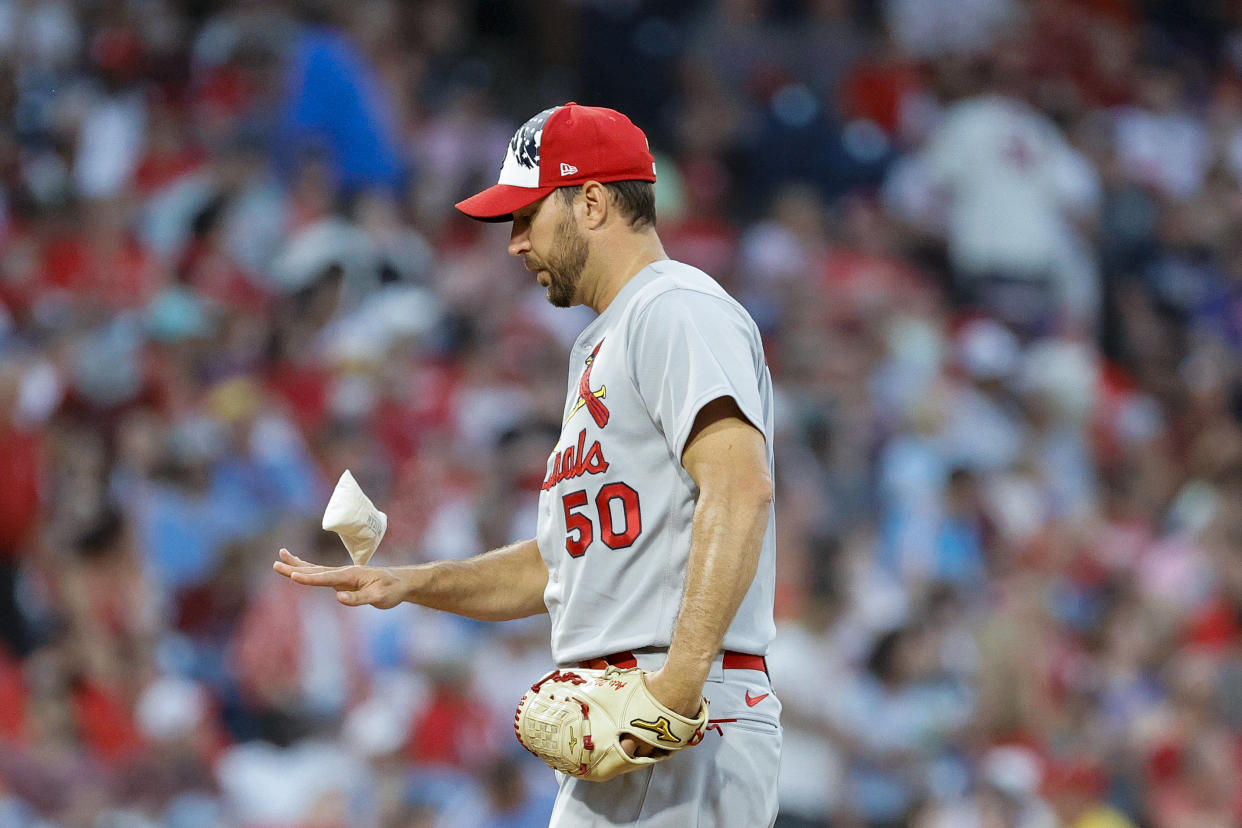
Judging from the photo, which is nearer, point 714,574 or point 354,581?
point 714,574

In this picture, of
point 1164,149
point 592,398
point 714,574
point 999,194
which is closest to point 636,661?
point 714,574

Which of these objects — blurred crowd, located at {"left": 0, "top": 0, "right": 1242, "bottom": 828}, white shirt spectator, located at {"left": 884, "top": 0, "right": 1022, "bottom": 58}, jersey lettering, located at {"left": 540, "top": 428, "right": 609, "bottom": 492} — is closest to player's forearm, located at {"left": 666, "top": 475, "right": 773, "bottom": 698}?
jersey lettering, located at {"left": 540, "top": 428, "right": 609, "bottom": 492}

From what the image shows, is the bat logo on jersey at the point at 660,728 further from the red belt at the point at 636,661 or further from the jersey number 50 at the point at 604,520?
the jersey number 50 at the point at 604,520

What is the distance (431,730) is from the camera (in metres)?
5.75

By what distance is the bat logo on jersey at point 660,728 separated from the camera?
2.34m

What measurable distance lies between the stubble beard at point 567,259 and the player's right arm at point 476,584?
54 centimetres

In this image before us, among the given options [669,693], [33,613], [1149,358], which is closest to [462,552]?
[33,613]

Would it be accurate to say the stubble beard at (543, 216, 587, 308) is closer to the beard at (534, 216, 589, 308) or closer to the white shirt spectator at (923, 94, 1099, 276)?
the beard at (534, 216, 589, 308)

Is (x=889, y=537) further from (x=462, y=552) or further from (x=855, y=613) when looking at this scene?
(x=462, y=552)

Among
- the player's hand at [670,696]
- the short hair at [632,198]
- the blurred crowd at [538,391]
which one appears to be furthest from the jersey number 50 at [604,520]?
the blurred crowd at [538,391]

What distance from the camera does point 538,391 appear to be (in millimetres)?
Result: 7109

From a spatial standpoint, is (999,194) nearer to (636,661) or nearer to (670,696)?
(636,661)

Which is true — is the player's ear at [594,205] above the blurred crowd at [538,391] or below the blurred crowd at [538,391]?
below

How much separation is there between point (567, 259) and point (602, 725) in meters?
0.81
